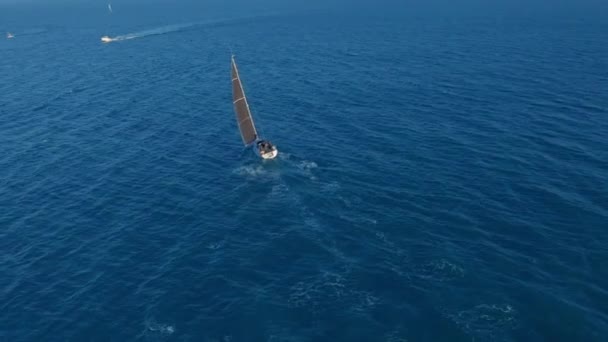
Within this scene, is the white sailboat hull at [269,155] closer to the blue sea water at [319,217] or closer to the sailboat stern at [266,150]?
the sailboat stern at [266,150]

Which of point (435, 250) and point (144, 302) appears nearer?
point (144, 302)

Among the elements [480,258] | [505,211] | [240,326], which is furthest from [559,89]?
[240,326]

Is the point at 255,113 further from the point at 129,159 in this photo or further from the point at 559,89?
the point at 559,89

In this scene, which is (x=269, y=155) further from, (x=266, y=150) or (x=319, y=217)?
(x=319, y=217)

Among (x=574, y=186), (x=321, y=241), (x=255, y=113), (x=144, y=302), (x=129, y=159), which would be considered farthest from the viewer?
(x=255, y=113)

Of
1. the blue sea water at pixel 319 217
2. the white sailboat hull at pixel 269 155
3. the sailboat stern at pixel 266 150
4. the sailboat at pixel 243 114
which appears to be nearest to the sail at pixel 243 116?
the sailboat at pixel 243 114

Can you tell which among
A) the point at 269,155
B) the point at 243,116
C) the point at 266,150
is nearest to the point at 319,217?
the point at 269,155

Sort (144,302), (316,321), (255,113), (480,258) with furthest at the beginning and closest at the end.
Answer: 1. (255,113)
2. (480,258)
3. (144,302)
4. (316,321)

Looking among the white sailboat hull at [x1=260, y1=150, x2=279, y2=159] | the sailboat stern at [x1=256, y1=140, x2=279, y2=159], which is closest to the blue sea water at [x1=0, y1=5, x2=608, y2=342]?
the white sailboat hull at [x1=260, y1=150, x2=279, y2=159]
